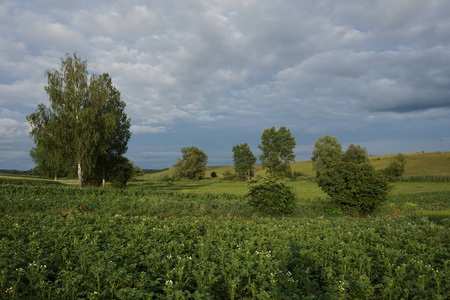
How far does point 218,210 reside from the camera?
16.2 meters

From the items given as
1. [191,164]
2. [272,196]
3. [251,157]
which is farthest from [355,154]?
[272,196]

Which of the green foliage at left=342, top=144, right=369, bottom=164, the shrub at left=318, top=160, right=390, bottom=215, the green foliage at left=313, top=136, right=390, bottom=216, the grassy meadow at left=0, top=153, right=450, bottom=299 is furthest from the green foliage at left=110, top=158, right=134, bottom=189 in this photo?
the green foliage at left=342, top=144, right=369, bottom=164

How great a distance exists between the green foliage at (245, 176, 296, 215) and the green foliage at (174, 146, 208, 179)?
6652 centimetres

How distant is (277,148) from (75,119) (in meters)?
51.9

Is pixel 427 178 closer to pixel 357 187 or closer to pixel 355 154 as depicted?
→ pixel 355 154

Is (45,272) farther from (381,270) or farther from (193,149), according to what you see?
(193,149)

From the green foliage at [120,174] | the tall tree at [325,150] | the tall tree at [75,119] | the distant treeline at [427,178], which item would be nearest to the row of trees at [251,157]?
the tall tree at [325,150]

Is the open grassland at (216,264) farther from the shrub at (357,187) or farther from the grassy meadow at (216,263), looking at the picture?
the shrub at (357,187)

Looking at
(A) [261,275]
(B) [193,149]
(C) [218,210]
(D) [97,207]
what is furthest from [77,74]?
(B) [193,149]

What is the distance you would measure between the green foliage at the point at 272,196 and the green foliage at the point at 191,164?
66524 mm

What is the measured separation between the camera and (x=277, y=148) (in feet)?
235

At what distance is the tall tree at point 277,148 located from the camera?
233 feet

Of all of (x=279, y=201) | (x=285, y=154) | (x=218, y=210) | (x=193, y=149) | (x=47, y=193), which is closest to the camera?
(x=279, y=201)

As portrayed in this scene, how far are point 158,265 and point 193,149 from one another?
79.6m
